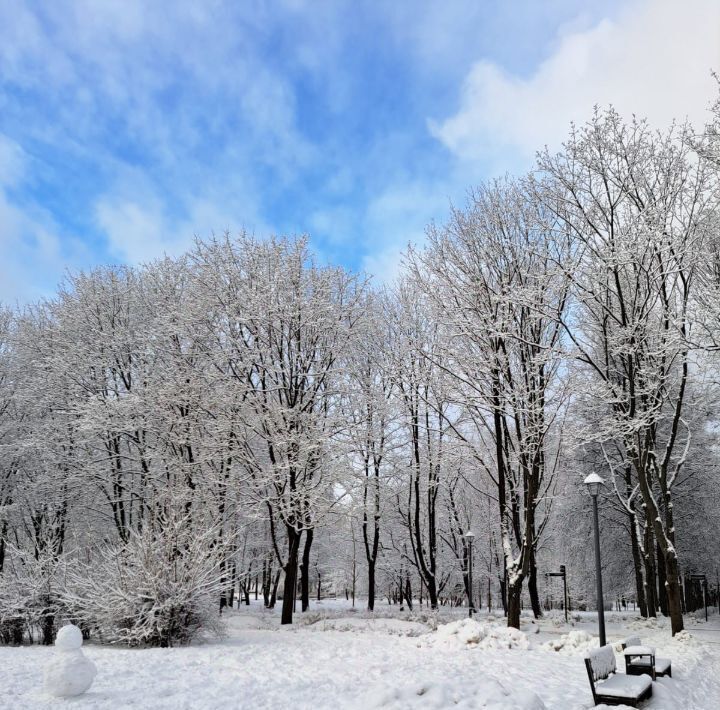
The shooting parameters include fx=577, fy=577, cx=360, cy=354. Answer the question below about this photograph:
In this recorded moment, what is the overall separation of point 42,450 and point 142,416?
455 cm

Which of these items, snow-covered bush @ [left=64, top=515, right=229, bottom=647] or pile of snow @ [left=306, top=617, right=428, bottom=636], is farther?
pile of snow @ [left=306, top=617, right=428, bottom=636]

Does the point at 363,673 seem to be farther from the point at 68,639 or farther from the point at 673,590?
the point at 673,590

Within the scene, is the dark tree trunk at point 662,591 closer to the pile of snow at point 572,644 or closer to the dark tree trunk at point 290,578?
the pile of snow at point 572,644

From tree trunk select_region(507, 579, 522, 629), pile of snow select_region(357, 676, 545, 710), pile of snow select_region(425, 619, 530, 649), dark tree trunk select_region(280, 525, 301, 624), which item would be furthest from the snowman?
dark tree trunk select_region(280, 525, 301, 624)

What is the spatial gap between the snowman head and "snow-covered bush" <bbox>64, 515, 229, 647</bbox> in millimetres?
4281

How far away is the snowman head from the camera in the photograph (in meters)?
7.02

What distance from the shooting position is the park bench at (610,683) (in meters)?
7.08

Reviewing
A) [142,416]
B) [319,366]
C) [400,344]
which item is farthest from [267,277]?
[142,416]

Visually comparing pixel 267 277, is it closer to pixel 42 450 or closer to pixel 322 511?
pixel 322 511

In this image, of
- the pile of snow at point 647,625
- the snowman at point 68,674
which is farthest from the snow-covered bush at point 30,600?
the pile of snow at point 647,625

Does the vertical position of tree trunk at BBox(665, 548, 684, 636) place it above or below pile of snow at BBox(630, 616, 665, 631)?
above

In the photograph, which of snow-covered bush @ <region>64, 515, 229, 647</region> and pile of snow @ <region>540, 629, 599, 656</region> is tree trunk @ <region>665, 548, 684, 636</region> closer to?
pile of snow @ <region>540, 629, 599, 656</region>

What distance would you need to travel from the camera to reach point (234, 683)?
25.6 feet

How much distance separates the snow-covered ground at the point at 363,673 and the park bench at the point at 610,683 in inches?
9.1
